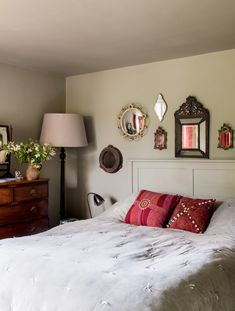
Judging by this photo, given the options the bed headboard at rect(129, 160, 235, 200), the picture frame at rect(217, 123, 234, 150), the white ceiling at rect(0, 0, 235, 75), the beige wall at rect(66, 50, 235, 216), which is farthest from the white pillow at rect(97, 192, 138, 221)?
the white ceiling at rect(0, 0, 235, 75)

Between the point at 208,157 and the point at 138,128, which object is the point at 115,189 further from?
the point at 208,157

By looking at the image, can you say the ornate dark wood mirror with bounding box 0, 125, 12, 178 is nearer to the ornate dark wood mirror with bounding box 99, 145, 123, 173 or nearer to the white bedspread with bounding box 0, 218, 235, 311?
the ornate dark wood mirror with bounding box 99, 145, 123, 173

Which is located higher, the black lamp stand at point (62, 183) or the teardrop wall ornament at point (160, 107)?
the teardrop wall ornament at point (160, 107)

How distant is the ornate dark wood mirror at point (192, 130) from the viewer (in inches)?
143

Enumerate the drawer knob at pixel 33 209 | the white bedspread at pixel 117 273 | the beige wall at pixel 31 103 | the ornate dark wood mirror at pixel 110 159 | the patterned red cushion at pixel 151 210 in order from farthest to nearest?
1. the ornate dark wood mirror at pixel 110 159
2. the beige wall at pixel 31 103
3. the drawer knob at pixel 33 209
4. the patterned red cushion at pixel 151 210
5. the white bedspread at pixel 117 273

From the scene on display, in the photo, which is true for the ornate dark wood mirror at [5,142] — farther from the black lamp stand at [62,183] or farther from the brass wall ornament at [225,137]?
the brass wall ornament at [225,137]

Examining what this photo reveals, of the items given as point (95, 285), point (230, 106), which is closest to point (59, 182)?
point (230, 106)

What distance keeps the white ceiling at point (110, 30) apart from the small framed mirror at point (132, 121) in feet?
1.76

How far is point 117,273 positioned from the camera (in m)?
1.87

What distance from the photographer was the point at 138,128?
162 inches

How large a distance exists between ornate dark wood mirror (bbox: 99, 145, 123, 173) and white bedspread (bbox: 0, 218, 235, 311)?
1617mm

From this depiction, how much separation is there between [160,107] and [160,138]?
346 millimetres

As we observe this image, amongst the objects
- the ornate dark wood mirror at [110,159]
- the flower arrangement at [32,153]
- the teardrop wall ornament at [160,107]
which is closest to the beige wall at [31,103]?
the flower arrangement at [32,153]

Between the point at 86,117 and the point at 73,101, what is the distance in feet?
1.04
